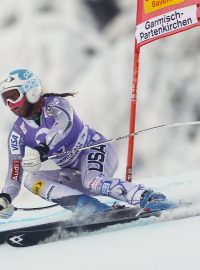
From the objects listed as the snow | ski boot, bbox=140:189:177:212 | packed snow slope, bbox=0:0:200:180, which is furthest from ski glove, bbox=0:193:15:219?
packed snow slope, bbox=0:0:200:180

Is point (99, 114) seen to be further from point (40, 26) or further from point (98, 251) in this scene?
point (98, 251)

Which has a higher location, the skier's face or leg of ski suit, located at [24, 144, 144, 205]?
the skier's face

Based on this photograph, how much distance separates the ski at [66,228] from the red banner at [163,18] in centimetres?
166

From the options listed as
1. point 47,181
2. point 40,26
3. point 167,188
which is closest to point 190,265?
point 47,181

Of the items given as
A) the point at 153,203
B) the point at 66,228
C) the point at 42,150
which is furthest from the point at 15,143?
the point at 153,203

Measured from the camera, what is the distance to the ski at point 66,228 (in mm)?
4141

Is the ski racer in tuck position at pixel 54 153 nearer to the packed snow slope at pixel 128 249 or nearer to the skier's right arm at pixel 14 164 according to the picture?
the skier's right arm at pixel 14 164

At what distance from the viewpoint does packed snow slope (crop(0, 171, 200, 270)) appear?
324 centimetres

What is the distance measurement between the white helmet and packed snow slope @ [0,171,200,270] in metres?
0.98

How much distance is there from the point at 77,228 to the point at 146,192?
0.50 metres

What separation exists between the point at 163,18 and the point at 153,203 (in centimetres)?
176

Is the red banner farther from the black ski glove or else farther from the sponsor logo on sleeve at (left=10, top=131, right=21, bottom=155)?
the black ski glove

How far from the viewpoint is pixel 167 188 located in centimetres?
597

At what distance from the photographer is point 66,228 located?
426cm
